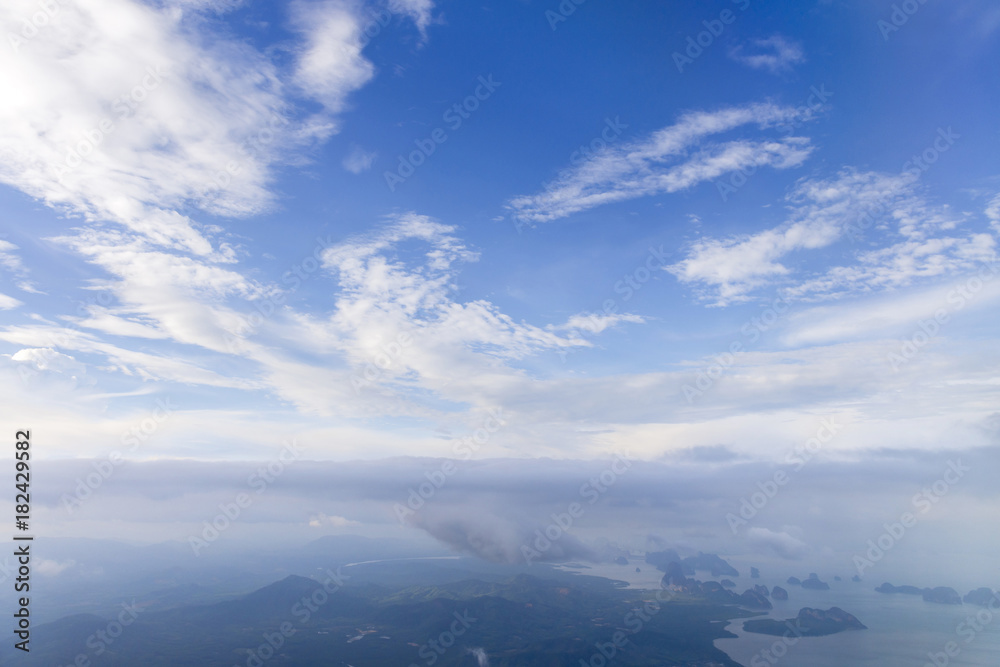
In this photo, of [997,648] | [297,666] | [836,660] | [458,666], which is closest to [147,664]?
[297,666]

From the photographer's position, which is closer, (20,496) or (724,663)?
(20,496)

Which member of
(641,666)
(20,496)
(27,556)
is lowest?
(641,666)

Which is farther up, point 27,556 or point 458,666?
point 27,556

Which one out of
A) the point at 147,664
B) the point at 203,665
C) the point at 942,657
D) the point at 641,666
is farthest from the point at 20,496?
the point at 942,657

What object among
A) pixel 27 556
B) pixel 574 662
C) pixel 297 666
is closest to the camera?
Answer: pixel 27 556

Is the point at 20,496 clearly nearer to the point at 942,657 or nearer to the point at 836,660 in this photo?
the point at 836,660

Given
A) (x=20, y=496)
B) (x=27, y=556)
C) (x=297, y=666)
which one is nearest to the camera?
(x=20, y=496)

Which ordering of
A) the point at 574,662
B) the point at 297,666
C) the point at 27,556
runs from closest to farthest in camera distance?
the point at 27,556
the point at 297,666
the point at 574,662

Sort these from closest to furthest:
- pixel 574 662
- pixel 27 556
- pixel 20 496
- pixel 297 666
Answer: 1. pixel 20 496
2. pixel 27 556
3. pixel 297 666
4. pixel 574 662

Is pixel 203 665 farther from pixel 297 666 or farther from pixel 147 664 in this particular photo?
pixel 297 666
